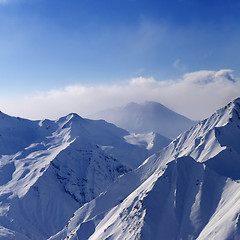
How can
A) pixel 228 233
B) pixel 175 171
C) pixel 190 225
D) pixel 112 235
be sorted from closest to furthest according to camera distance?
pixel 228 233
pixel 190 225
pixel 112 235
pixel 175 171

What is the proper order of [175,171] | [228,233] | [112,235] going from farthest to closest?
[175,171]
[112,235]
[228,233]

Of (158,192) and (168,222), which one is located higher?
(158,192)

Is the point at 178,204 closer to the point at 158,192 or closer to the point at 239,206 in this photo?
the point at 158,192

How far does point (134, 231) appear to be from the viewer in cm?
17050

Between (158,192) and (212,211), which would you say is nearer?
(212,211)

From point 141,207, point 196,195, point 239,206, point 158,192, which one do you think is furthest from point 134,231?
point 239,206

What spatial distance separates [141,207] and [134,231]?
1231 centimetres

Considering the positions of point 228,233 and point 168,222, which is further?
point 168,222

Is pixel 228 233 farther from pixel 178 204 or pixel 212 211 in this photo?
pixel 178 204

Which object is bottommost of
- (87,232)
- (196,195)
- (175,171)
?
(87,232)

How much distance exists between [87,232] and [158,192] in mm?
45336

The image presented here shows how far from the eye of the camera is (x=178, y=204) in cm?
17738

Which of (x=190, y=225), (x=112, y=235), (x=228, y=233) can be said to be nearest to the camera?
(x=228, y=233)

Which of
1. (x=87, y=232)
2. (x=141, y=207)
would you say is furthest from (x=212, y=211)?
(x=87, y=232)
